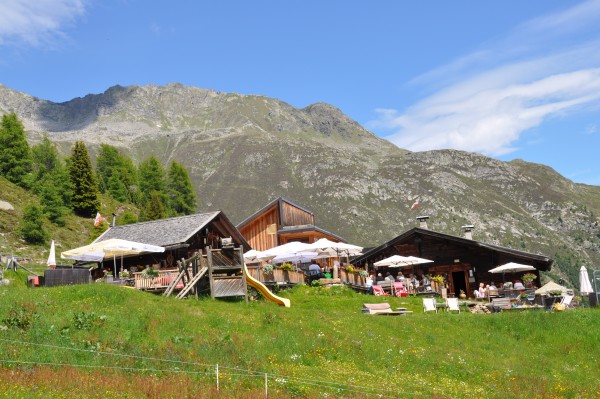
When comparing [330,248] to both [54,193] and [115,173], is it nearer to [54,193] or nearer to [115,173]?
[54,193]

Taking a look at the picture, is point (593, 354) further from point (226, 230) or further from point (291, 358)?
point (226, 230)

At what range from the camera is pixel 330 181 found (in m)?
199

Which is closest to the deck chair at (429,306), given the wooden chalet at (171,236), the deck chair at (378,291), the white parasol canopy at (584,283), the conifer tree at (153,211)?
the deck chair at (378,291)

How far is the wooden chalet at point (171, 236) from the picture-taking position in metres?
36.8

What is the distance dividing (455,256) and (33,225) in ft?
130

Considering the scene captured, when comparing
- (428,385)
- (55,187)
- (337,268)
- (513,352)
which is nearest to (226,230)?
(337,268)

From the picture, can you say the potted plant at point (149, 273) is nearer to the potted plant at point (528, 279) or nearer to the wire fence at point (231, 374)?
the wire fence at point (231, 374)

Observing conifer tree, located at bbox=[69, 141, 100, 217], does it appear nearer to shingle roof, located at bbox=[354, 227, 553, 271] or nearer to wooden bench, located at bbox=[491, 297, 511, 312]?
shingle roof, located at bbox=[354, 227, 553, 271]

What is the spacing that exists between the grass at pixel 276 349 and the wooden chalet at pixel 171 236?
34.8ft

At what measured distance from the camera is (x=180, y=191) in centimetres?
10362

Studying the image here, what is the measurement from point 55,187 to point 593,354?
6200cm

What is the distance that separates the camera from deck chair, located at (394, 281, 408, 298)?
36.3 m

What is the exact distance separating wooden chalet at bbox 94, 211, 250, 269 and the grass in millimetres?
10593

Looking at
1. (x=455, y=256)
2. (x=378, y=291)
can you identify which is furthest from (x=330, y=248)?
(x=455, y=256)
